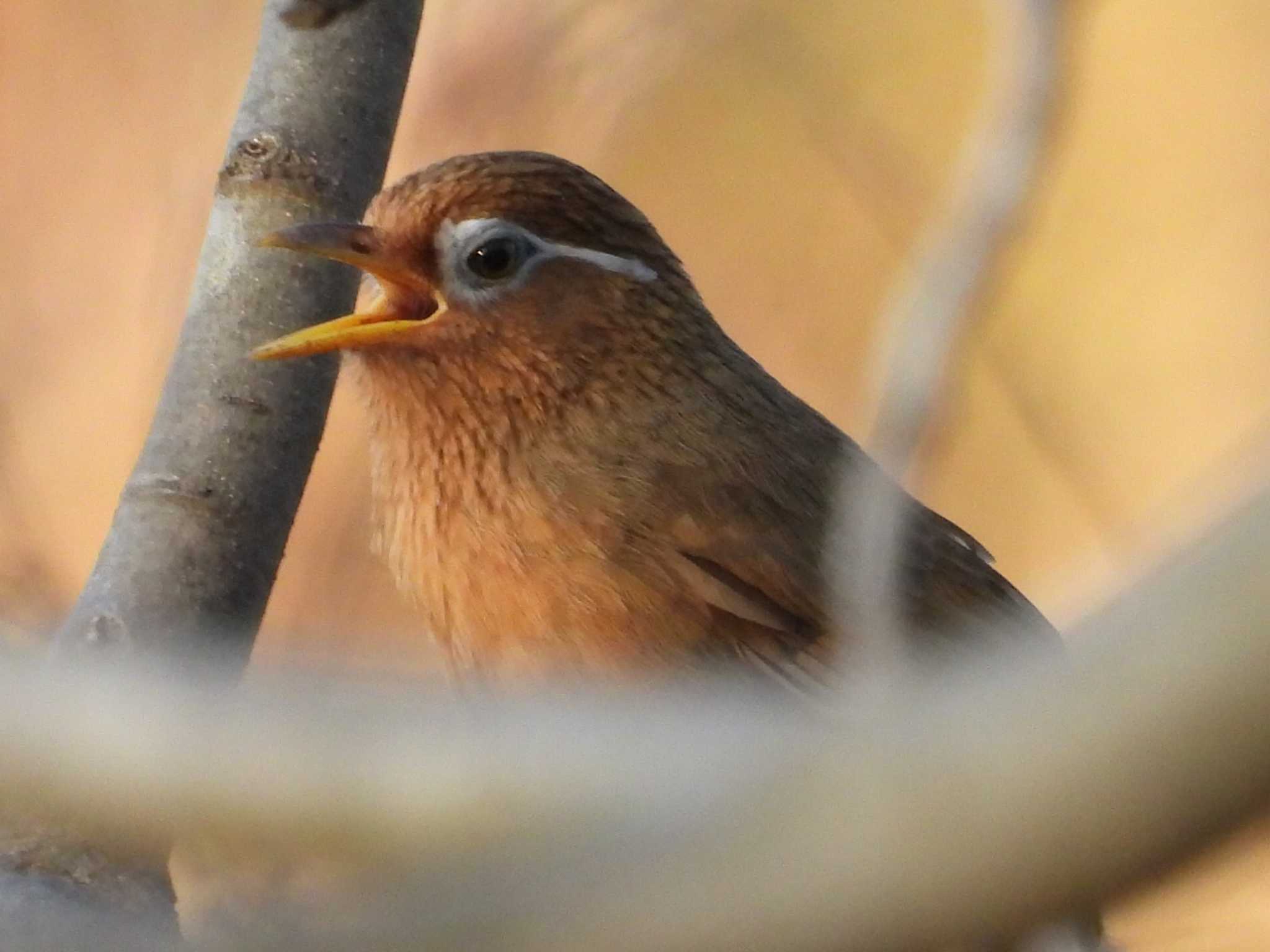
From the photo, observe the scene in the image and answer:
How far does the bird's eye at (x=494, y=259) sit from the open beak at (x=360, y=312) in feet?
0.25

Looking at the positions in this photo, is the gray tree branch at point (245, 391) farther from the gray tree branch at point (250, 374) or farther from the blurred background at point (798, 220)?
the blurred background at point (798, 220)

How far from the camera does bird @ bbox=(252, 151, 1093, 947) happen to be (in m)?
2.18

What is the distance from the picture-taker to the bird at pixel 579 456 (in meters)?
2.18

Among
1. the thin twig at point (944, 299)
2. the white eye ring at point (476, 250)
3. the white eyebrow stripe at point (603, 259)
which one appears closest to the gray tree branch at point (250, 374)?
the white eye ring at point (476, 250)

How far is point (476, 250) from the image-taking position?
8.05 ft

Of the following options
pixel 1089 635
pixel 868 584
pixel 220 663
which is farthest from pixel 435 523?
pixel 1089 635

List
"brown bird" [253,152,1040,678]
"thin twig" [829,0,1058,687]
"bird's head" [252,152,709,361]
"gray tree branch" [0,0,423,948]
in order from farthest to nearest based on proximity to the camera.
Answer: "bird's head" [252,152,709,361] → "brown bird" [253,152,1040,678] → "gray tree branch" [0,0,423,948] → "thin twig" [829,0,1058,687]

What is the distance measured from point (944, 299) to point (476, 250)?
144 cm

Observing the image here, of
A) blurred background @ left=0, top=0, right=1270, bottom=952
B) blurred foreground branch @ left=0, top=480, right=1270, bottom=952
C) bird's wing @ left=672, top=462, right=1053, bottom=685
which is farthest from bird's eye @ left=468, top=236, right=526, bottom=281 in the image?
blurred foreground branch @ left=0, top=480, right=1270, bottom=952

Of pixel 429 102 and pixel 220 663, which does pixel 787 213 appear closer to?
pixel 429 102

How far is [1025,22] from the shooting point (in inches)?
45.9

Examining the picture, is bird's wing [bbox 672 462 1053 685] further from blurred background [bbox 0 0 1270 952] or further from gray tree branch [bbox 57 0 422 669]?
blurred background [bbox 0 0 1270 952]

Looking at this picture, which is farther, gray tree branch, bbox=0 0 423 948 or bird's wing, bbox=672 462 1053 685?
bird's wing, bbox=672 462 1053 685

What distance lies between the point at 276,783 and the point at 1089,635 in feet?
1.32
